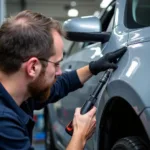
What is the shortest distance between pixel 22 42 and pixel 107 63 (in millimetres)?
570

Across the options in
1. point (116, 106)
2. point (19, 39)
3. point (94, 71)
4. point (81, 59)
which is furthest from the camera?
point (81, 59)

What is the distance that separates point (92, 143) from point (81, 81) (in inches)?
14.5

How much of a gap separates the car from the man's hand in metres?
0.03

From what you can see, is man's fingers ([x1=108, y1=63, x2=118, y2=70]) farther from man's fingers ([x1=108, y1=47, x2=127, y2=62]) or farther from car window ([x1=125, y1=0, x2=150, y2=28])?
car window ([x1=125, y1=0, x2=150, y2=28])

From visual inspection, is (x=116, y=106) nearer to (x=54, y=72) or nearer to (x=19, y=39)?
(x=54, y=72)

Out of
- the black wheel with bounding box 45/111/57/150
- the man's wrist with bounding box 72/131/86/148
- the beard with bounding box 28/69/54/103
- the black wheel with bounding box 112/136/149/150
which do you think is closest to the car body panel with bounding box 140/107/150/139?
the black wheel with bounding box 112/136/149/150

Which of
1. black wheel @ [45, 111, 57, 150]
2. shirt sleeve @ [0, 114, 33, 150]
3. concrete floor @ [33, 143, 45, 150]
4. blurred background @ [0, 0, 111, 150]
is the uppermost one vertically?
shirt sleeve @ [0, 114, 33, 150]

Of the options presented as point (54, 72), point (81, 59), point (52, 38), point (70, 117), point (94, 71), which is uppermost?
point (52, 38)

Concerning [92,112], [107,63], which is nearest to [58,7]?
[107,63]

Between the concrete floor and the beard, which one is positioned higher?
the beard

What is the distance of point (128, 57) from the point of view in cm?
189

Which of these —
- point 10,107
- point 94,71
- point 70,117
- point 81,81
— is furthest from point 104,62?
point 70,117

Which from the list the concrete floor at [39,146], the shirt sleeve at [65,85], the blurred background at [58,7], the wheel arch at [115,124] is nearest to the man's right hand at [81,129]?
the wheel arch at [115,124]

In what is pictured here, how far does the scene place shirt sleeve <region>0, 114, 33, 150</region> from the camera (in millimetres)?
1559
